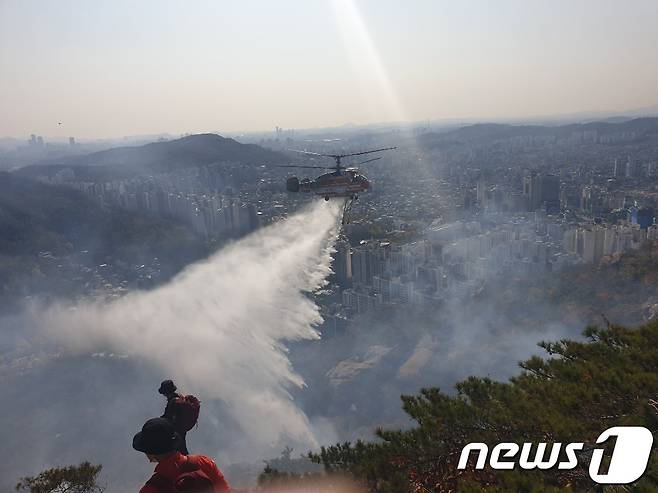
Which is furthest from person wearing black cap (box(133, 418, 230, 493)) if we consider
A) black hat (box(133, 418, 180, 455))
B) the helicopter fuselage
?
A: the helicopter fuselage

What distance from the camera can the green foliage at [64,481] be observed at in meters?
4.19

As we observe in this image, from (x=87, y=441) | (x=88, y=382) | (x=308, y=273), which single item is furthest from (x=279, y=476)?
(x=308, y=273)

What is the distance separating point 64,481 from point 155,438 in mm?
3847

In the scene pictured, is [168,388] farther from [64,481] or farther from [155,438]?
[64,481]

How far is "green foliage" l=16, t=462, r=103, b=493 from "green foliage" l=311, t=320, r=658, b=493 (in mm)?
2081

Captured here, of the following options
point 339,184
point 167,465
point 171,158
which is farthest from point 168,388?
point 171,158

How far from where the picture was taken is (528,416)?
338 cm

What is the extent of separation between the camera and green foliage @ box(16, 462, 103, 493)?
4188 mm

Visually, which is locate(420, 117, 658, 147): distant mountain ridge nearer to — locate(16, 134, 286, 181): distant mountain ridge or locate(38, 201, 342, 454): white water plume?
locate(16, 134, 286, 181): distant mountain ridge

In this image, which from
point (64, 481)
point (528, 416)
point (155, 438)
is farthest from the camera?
point (64, 481)

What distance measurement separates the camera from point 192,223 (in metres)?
26.6

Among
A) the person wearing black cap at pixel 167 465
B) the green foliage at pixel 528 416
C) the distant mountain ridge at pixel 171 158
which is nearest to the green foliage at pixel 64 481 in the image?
the green foliage at pixel 528 416

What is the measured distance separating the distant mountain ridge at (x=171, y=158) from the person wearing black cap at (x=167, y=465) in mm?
37907

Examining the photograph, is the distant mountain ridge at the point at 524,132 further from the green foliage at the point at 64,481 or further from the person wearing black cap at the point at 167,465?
the person wearing black cap at the point at 167,465
